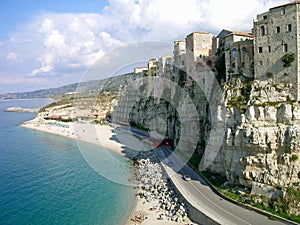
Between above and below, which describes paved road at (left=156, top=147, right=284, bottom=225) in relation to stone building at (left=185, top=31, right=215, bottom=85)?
below

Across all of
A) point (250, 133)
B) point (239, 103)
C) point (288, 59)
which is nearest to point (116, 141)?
point (239, 103)

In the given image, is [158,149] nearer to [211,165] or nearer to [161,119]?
[161,119]

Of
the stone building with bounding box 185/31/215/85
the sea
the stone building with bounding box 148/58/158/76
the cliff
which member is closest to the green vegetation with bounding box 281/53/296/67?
the cliff

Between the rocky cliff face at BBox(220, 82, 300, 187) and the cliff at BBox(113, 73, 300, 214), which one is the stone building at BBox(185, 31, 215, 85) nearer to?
the cliff at BBox(113, 73, 300, 214)

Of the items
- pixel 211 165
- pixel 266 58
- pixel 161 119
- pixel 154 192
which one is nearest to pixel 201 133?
pixel 211 165

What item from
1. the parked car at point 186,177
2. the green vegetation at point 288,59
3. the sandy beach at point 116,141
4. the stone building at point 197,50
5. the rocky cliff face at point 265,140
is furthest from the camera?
the stone building at point 197,50

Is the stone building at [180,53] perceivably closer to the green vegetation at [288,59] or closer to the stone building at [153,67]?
the stone building at [153,67]

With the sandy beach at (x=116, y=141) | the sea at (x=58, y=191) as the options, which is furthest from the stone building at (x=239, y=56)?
the sea at (x=58, y=191)
